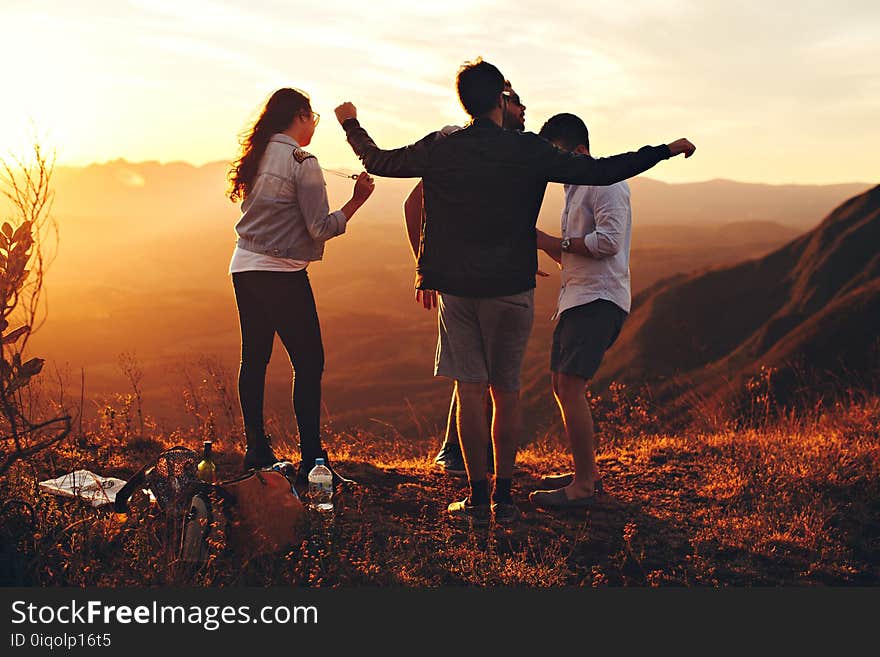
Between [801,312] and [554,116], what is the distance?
102 ft

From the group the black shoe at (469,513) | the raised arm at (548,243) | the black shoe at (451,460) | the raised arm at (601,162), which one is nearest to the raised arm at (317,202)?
the raised arm at (548,243)

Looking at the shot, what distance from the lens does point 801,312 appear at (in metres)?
33.1

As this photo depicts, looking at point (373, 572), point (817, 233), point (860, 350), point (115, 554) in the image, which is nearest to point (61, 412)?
point (115, 554)

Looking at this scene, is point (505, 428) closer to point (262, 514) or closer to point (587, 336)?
point (587, 336)

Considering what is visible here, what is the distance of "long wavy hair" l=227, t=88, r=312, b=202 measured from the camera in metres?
Result: 4.85

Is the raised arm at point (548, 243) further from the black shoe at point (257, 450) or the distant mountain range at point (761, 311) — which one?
the distant mountain range at point (761, 311)

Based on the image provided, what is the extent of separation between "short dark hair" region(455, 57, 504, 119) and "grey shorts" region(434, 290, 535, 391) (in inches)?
34.9

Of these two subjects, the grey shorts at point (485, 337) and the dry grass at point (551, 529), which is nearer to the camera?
the dry grass at point (551, 529)

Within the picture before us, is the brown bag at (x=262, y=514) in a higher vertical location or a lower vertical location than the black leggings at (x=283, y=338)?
lower

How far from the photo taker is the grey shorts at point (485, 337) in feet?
14.3

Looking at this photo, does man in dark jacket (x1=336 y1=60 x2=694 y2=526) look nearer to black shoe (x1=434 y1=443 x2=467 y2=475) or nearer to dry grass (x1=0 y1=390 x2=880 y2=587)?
dry grass (x1=0 y1=390 x2=880 y2=587)

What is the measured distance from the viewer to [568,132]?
→ 181 inches

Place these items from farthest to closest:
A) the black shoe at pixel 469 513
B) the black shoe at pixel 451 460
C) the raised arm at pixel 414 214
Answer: the black shoe at pixel 451 460 < the raised arm at pixel 414 214 < the black shoe at pixel 469 513

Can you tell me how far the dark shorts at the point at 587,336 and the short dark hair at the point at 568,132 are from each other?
82 cm
